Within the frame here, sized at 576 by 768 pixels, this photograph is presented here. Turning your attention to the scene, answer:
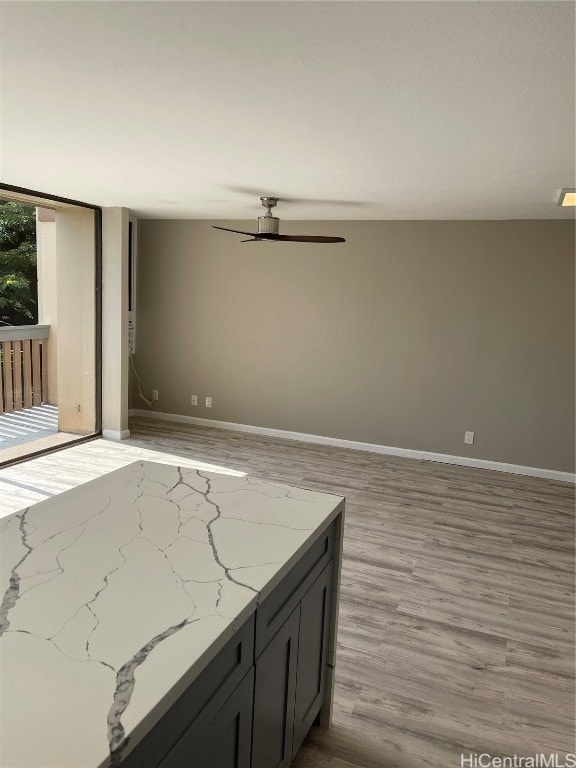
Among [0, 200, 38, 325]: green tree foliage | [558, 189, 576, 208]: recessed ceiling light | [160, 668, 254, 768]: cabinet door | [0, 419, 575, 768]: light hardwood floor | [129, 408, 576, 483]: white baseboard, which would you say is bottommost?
[0, 419, 575, 768]: light hardwood floor

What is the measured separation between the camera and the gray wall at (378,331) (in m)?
5.08

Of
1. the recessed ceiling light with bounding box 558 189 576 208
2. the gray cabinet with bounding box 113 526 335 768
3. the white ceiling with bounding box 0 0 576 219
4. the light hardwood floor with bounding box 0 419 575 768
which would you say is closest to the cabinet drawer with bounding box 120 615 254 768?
the gray cabinet with bounding box 113 526 335 768

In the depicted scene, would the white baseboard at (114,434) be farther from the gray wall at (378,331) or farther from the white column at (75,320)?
the gray wall at (378,331)

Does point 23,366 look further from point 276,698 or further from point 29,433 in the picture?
point 276,698

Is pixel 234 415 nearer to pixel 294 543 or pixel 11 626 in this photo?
pixel 294 543

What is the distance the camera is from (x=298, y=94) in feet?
6.95

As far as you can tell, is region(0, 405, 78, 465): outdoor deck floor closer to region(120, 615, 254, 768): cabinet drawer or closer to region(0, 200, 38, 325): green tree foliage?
region(0, 200, 38, 325): green tree foliage

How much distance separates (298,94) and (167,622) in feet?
6.09

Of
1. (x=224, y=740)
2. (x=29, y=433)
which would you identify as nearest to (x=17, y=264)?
(x=29, y=433)

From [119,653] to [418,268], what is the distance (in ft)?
15.9

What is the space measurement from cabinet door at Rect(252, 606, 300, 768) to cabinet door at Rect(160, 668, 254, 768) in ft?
0.18

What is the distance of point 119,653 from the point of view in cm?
112

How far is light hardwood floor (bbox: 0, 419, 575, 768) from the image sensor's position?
216 cm

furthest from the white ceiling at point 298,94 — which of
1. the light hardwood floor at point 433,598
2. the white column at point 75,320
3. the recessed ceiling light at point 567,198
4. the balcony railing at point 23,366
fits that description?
the balcony railing at point 23,366
